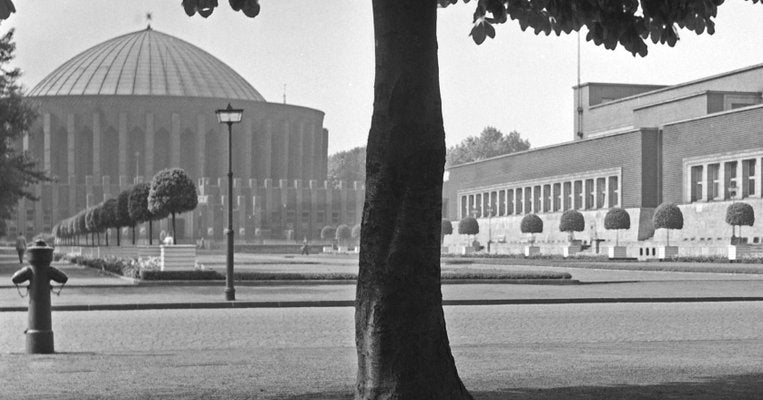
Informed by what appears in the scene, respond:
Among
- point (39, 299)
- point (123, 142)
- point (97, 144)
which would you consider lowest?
point (39, 299)

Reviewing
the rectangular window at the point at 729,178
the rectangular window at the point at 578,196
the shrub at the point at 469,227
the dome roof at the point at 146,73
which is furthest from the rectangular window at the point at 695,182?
the dome roof at the point at 146,73

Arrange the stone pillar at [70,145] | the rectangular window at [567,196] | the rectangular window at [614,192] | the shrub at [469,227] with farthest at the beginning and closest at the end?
the stone pillar at [70,145]
the shrub at [469,227]
the rectangular window at [567,196]
the rectangular window at [614,192]

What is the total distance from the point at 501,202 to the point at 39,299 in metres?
95.6

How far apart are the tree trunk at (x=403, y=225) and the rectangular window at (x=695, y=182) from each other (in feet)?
236

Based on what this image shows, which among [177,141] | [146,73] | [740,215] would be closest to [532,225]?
[740,215]

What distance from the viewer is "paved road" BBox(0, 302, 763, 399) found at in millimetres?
10555

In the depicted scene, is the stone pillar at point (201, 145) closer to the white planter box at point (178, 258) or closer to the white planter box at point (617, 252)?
the white planter box at point (617, 252)

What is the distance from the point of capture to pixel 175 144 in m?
154

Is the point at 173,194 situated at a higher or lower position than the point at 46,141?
lower

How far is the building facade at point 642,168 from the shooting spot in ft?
239

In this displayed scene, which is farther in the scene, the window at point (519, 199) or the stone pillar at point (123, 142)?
the stone pillar at point (123, 142)

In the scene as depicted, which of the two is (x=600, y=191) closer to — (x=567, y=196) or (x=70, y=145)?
(x=567, y=196)

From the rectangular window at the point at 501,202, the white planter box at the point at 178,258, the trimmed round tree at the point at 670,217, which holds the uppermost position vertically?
the rectangular window at the point at 501,202

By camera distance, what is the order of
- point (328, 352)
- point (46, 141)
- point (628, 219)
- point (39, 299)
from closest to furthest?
point (328, 352)
point (39, 299)
point (628, 219)
point (46, 141)
